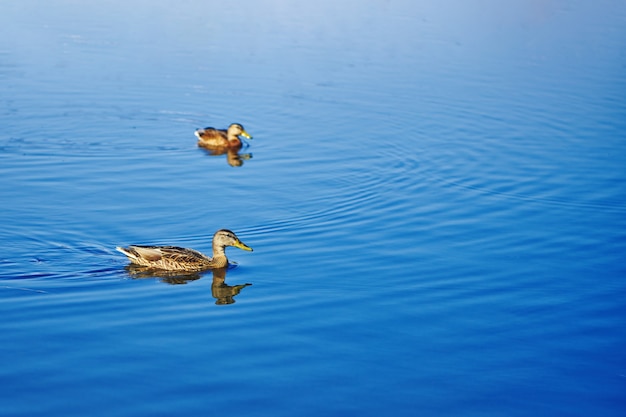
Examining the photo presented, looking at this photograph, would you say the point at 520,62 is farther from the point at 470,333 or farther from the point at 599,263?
the point at 470,333

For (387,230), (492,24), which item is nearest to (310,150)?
(387,230)

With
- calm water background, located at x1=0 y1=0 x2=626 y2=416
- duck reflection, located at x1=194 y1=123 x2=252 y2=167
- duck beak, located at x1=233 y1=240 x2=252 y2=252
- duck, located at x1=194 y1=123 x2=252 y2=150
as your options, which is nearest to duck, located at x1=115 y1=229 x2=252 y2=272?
duck beak, located at x1=233 y1=240 x2=252 y2=252

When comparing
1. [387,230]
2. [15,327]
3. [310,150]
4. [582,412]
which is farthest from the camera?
[310,150]

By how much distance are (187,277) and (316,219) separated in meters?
2.74

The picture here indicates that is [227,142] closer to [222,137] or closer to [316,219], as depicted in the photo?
[222,137]

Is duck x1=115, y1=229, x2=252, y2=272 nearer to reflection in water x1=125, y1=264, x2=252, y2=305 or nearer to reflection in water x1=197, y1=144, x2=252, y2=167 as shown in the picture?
reflection in water x1=125, y1=264, x2=252, y2=305

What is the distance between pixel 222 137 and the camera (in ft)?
60.1

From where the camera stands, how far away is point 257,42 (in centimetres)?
2736

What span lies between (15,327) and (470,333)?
4.90 metres

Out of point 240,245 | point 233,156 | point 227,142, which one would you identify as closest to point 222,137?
point 227,142

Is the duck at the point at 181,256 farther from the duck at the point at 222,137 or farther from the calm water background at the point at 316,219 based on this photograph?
the duck at the point at 222,137

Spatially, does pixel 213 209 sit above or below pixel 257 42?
below

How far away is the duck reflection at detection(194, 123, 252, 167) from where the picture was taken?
715 inches

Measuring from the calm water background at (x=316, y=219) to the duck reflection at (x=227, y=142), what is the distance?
10.6 inches
